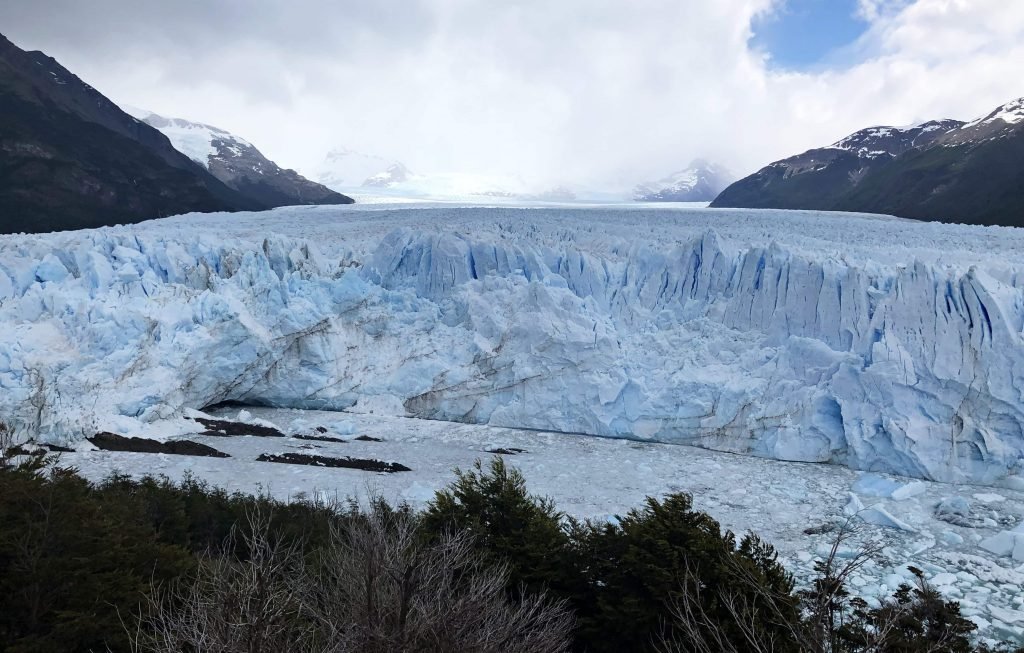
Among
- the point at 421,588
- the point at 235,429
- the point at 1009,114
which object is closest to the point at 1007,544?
the point at 421,588

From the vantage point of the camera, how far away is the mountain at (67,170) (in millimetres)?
31750

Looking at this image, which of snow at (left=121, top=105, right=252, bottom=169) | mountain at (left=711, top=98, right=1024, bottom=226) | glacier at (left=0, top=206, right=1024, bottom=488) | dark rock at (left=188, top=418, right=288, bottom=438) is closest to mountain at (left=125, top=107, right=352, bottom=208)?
snow at (left=121, top=105, right=252, bottom=169)

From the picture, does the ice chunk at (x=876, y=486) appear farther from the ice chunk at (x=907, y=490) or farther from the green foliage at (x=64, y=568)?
the green foliage at (x=64, y=568)

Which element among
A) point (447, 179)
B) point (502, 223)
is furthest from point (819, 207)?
point (447, 179)

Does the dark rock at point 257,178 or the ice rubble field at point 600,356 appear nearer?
the ice rubble field at point 600,356

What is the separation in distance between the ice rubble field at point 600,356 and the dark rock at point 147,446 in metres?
0.25

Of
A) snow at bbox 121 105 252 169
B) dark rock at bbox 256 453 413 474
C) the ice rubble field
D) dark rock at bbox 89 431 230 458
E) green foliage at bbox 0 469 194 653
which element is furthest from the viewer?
snow at bbox 121 105 252 169

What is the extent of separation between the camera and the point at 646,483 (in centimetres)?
1140

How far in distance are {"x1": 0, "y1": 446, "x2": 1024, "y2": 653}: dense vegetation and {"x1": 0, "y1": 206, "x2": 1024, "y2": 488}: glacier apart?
17.8 ft

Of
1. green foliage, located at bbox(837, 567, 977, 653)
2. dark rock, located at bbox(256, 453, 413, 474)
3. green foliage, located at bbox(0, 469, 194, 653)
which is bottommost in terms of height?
dark rock, located at bbox(256, 453, 413, 474)

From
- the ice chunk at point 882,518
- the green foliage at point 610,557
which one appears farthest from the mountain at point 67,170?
the ice chunk at point 882,518

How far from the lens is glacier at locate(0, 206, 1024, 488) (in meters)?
12.1

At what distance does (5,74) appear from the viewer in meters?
40.8

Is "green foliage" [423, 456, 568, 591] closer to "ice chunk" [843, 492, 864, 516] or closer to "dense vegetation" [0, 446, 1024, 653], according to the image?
"dense vegetation" [0, 446, 1024, 653]
